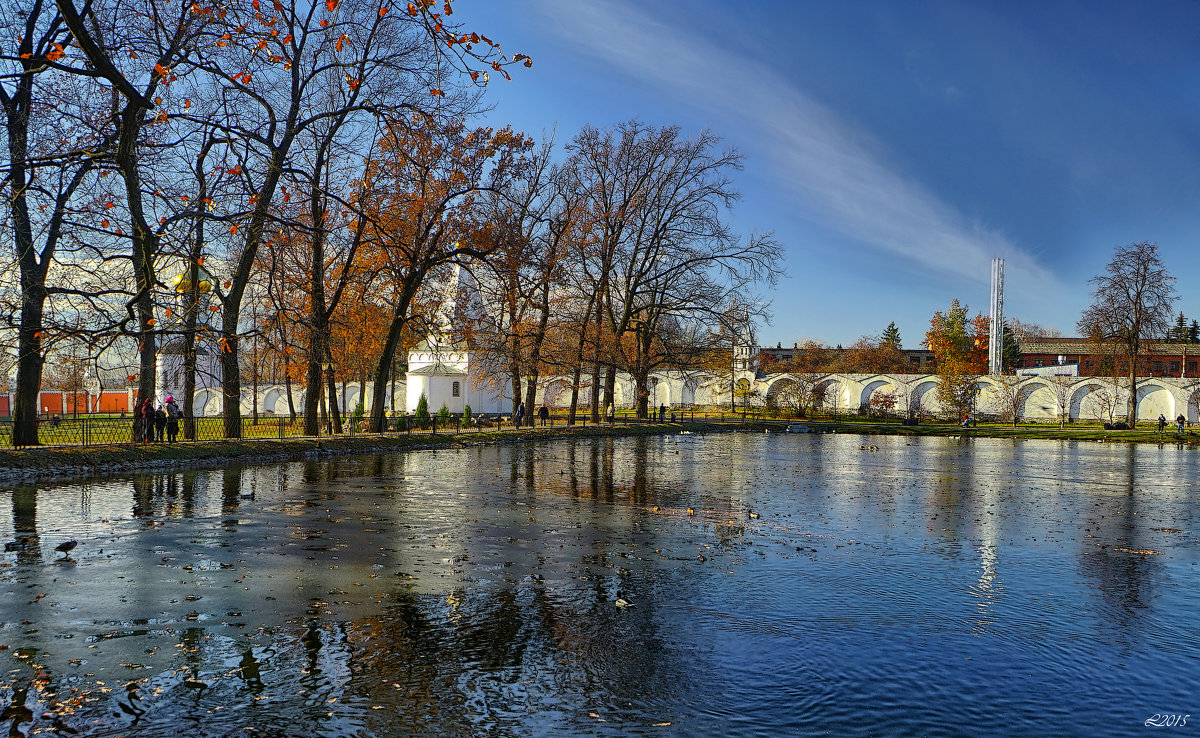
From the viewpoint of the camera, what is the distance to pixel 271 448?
22.8m

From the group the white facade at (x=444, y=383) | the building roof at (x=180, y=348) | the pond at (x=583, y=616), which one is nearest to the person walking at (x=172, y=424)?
the building roof at (x=180, y=348)

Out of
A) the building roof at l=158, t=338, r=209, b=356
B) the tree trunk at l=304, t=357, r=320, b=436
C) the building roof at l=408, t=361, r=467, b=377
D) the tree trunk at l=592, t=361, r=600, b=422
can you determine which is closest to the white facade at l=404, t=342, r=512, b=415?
the building roof at l=408, t=361, r=467, b=377

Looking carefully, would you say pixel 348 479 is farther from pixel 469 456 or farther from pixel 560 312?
pixel 560 312

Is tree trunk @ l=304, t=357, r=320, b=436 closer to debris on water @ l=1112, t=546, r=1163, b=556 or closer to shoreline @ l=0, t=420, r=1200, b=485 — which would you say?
shoreline @ l=0, t=420, r=1200, b=485

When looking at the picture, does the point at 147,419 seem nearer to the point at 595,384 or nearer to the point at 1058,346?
the point at 595,384

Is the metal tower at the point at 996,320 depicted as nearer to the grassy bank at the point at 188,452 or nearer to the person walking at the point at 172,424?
the grassy bank at the point at 188,452

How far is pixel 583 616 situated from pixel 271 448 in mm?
17919

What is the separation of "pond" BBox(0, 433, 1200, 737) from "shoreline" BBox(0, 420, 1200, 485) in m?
2.12

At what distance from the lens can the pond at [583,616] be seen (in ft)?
18.0

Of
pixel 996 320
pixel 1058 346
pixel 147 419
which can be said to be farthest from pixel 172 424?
pixel 1058 346

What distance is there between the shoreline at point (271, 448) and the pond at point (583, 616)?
212 cm

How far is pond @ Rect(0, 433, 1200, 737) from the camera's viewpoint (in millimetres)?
5473

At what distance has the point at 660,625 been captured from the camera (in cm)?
729

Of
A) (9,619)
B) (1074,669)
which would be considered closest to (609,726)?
(1074,669)
